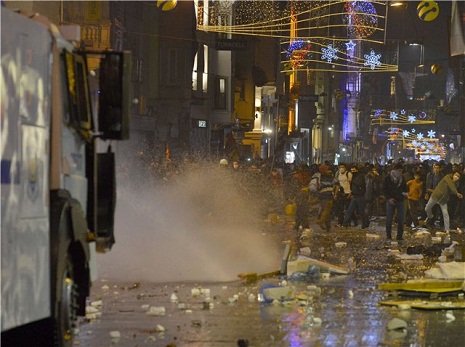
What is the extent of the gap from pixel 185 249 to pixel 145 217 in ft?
5.58

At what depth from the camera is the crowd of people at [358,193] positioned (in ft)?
98.4

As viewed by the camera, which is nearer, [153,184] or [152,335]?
[152,335]

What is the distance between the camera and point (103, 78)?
971 centimetres

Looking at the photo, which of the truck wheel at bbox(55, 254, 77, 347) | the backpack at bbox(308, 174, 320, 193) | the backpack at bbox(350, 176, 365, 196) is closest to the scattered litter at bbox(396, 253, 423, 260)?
the backpack at bbox(350, 176, 365, 196)

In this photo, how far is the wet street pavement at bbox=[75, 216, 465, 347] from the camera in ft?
38.5

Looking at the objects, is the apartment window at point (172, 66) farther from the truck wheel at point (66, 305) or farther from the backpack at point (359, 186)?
the truck wheel at point (66, 305)

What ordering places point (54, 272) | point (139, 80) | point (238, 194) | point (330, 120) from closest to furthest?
point (54, 272), point (238, 194), point (139, 80), point (330, 120)

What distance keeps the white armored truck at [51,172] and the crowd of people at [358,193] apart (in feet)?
62.9

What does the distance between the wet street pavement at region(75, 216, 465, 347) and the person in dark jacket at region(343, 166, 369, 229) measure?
13.6m

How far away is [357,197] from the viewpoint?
1324 inches

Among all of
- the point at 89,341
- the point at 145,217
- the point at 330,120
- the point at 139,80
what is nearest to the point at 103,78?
the point at 89,341

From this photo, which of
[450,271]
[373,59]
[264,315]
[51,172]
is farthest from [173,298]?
[373,59]

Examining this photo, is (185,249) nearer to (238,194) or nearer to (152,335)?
(152,335)

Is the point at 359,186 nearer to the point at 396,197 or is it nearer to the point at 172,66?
the point at 396,197
